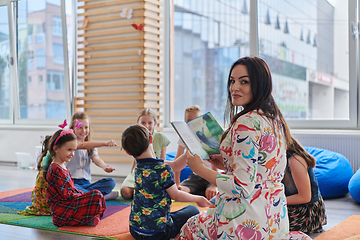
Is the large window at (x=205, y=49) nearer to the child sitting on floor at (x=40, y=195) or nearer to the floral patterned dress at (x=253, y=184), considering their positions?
the child sitting on floor at (x=40, y=195)

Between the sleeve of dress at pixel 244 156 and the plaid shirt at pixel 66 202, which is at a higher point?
the sleeve of dress at pixel 244 156

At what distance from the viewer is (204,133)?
159 cm

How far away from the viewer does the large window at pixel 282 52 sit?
4258mm

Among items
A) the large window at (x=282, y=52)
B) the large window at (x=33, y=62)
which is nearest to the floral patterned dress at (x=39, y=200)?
the large window at (x=282, y=52)

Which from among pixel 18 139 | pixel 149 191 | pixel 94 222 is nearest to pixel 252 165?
pixel 149 191

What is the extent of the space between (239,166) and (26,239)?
1.51m

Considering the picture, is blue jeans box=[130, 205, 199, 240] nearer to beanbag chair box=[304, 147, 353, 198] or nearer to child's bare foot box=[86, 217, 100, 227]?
child's bare foot box=[86, 217, 100, 227]

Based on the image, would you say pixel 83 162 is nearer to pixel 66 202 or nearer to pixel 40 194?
pixel 40 194

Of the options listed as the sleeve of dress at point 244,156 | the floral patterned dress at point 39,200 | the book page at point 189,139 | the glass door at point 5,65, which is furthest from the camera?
the glass door at point 5,65

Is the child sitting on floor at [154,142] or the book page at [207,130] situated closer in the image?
the book page at [207,130]

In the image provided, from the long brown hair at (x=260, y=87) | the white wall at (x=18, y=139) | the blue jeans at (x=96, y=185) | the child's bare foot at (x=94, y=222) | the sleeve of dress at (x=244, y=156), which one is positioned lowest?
the child's bare foot at (x=94, y=222)

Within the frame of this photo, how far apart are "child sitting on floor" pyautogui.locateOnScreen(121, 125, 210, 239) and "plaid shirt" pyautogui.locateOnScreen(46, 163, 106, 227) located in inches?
23.6

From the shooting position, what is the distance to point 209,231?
1519 mm

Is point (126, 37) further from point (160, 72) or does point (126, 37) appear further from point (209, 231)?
point (209, 231)
